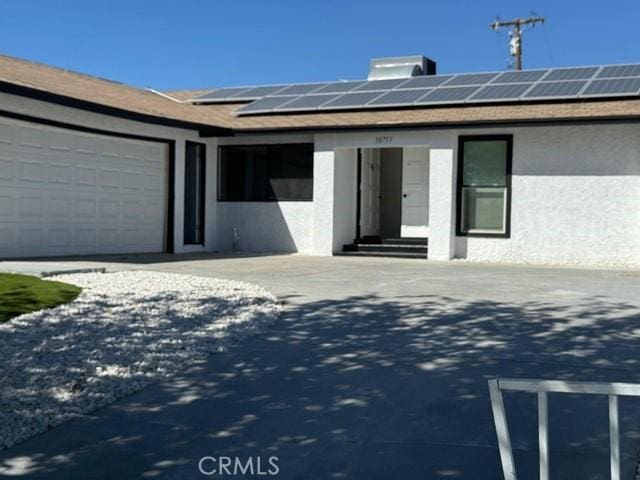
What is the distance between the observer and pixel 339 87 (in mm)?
20047

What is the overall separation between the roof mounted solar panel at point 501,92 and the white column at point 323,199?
3591 mm

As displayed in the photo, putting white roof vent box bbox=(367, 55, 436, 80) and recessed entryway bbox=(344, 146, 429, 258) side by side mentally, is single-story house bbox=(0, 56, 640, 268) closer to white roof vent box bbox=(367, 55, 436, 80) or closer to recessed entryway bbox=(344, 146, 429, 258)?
recessed entryway bbox=(344, 146, 429, 258)

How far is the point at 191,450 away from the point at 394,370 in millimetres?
2015

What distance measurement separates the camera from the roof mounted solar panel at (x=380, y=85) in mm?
19203

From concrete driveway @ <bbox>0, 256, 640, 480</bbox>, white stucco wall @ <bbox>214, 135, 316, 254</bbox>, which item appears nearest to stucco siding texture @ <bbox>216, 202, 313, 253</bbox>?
white stucco wall @ <bbox>214, 135, 316, 254</bbox>

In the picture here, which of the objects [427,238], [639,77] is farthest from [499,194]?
[639,77]

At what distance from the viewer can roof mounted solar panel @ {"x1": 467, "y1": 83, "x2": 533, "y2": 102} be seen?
1612 centimetres

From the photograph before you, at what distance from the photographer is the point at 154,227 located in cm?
1677

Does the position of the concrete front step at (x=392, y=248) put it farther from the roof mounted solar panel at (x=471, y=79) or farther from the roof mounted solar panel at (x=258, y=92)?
the roof mounted solar panel at (x=258, y=92)

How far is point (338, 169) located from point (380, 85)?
12.0ft

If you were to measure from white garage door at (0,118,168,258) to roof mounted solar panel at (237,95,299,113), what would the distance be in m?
2.92

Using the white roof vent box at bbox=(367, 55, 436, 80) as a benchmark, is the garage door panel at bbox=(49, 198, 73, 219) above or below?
below

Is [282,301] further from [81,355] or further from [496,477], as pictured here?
[496,477]

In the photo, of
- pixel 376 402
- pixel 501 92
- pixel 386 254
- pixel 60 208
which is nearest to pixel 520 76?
pixel 501 92
